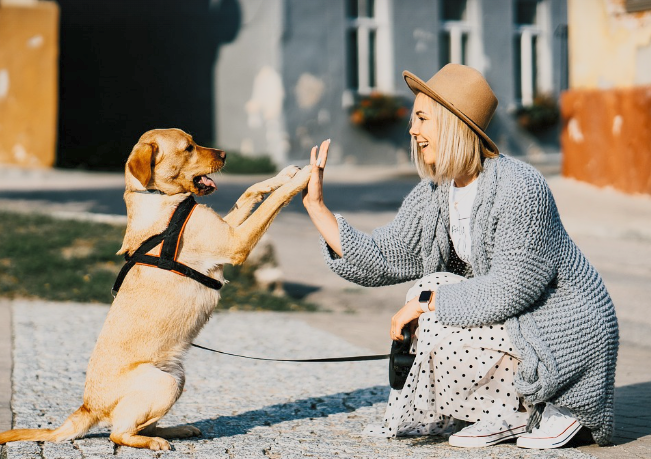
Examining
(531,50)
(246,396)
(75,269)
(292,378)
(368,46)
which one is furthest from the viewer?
(531,50)

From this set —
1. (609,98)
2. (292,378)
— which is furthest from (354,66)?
(292,378)

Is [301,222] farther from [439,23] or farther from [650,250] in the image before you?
[439,23]

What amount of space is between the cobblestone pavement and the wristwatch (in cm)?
64

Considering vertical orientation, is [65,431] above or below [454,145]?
below

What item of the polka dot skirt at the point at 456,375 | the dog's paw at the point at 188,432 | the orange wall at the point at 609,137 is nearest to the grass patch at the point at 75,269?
the dog's paw at the point at 188,432

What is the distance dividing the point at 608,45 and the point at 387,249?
897cm

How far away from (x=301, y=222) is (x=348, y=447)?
8.46 m

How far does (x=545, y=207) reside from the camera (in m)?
3.86

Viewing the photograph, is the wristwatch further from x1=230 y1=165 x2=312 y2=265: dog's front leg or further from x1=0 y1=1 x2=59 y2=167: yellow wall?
x1=0 y1=1 x2=59 y2=167: yellow wall

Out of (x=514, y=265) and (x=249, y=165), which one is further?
(x=249, y=165)

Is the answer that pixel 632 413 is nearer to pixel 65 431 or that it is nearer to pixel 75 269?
pixel 65 431

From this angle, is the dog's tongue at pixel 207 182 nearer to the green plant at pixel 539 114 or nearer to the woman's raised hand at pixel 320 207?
the woman's raised hand at pixel 320 207

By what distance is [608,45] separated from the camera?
12242 mm

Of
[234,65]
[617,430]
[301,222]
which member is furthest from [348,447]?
[234,65]
